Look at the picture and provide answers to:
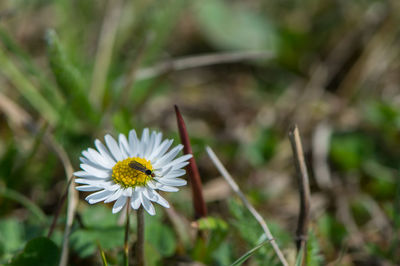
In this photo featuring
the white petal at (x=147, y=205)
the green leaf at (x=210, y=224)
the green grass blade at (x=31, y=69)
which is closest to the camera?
the white petal at (x=147, y=205)

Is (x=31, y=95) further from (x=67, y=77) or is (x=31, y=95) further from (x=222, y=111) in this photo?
(x=222, y=111)

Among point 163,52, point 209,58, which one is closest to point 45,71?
point 163,52

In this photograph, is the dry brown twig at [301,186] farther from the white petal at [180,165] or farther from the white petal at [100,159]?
the white petal at [100,159]

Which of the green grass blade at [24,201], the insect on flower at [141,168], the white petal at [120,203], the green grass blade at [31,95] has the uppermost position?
the green grass blade at [31,95]

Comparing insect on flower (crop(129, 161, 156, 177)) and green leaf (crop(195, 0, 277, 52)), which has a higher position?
green leaf (crop(195, 0, 277, 52))

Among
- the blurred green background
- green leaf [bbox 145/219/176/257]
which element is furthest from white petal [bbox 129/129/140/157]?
A: green leaf [bbox 145/219/176/257]

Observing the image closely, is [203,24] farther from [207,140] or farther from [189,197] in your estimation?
[189,197]

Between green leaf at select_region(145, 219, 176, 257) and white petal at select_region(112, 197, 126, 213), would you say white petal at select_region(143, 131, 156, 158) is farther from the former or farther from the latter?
green leaf at select_region(145, 219, 176, 257)

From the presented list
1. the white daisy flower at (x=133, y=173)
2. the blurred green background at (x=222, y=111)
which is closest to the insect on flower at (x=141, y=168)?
the white daisy flower at (x=133, y=173)
